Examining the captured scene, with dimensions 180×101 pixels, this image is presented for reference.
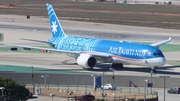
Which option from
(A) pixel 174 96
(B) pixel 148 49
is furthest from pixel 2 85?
(B) pixel 148 49

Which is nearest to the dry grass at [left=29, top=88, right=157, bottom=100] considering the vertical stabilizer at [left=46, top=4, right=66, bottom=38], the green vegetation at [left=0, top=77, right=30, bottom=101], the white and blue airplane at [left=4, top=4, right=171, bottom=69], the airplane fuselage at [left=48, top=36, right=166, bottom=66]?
the green vegetation at [left=0, top=77, right=30, bottom=101]

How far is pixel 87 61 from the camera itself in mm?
97062

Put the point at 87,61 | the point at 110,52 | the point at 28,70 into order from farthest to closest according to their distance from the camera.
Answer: the point at 110,52 < the point at 87,61 < the point at 28,70

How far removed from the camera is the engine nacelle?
318ft

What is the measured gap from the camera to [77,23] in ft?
594

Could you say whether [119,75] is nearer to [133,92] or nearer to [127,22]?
[133,92]

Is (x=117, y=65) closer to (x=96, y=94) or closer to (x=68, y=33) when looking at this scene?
(x=96, y=94)

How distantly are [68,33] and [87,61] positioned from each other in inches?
2306

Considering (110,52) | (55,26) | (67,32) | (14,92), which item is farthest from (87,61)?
(67,32)

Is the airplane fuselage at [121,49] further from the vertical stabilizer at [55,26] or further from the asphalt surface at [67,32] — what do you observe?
the vertical stabilizer at [55,26]

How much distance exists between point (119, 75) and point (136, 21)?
329ft

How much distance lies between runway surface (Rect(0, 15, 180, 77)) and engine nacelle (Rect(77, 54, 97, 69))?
3.37 feet

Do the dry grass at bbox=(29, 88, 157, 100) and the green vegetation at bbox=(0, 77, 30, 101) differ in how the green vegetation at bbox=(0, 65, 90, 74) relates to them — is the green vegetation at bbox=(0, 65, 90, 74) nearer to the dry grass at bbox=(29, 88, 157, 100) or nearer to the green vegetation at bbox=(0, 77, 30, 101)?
the dry grass at bbox=(29, 88, 157, 100)

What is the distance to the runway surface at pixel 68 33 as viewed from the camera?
101688 millimetres
